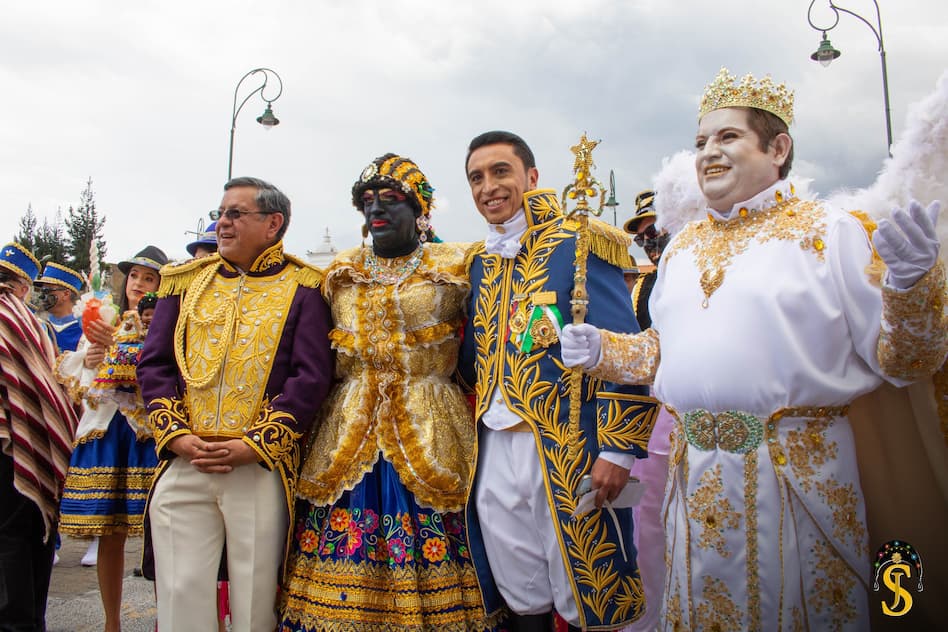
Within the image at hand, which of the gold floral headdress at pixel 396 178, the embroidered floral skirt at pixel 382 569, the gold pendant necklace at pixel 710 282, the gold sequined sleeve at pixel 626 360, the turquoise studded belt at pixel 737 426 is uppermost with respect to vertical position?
the gold floral headdress at pixel 396 178

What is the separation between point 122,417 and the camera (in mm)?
3984

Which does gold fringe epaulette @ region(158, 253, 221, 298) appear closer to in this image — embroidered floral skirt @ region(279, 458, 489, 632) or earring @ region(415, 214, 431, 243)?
earring @ region(415, 214, 431, 243)

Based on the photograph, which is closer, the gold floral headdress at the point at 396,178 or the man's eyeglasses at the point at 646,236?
the gold floral headdress at the point at 396,178

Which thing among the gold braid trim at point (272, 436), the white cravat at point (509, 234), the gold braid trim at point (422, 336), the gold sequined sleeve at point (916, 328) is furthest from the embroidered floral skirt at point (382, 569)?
the gold sequined sleeve at point (916, 328)

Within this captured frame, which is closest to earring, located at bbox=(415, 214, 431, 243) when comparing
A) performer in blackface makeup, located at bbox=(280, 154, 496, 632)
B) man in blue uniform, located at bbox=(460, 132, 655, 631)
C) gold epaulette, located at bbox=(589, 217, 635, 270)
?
performer in blackface makeup, located at bbox=(280, 154, 496, 632)

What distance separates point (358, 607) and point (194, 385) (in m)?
1.25

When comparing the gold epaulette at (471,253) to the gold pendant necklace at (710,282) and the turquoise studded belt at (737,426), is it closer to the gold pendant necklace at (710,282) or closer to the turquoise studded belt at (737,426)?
the gold pendant necklace at (710,282)

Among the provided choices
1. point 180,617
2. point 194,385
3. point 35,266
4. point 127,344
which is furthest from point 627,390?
point 35,266

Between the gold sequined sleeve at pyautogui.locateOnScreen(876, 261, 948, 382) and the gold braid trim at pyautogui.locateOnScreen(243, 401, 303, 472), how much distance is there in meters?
2.33

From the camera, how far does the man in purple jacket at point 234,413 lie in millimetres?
3031

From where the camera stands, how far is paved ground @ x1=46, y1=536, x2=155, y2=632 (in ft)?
13.5

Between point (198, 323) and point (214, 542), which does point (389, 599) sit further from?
point (198, 323)

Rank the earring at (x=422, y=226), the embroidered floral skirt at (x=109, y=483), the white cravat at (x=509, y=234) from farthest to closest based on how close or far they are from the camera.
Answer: the embroidered floral skirt at (x=109, y=483) < the earring at (x=422, y=226) < the white cravat at (x=509, y=234)

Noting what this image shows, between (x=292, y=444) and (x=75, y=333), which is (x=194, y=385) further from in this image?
(x=75, y=333)
